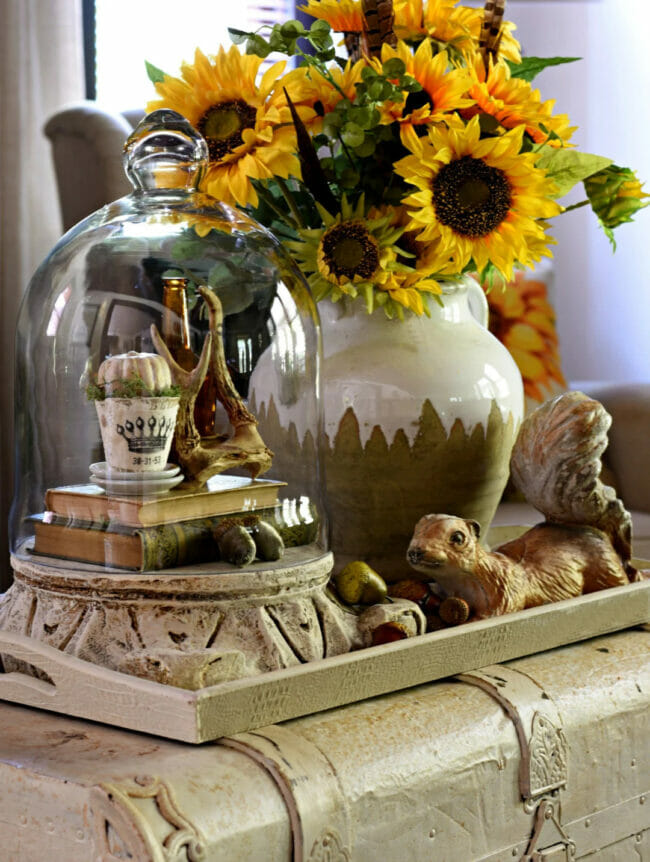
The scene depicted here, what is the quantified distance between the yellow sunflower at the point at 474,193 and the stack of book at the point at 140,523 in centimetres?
26

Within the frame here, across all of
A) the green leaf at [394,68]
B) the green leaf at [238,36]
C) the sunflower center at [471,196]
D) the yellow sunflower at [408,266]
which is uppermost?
the green leaf at [238,36]

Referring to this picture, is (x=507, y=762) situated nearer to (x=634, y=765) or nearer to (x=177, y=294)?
(x=634, y=765)

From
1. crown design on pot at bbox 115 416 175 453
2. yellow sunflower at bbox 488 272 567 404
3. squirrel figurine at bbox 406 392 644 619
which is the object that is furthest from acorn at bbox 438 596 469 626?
yellow sunflower at bbox 488 272 567 404

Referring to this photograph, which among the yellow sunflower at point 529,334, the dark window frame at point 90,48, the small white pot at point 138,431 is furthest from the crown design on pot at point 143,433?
the dark window frame at point 90,48

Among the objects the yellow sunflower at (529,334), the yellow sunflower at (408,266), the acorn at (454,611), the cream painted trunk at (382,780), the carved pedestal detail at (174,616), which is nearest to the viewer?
the cream painted trunk at (382,780)

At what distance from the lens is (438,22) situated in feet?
2.94

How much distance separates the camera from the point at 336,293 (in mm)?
863

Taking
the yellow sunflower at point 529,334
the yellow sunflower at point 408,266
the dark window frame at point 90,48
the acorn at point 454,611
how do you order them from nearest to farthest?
the acorn at point 454,611 < the yellow sunflower at point 408,266 < the yellow sunflower at point 529,334 < the dark window frame at point 90,48

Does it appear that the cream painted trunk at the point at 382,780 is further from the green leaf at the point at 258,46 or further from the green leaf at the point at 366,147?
the green leaf at the point at 258,46

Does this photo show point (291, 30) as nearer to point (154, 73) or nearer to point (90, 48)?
point (154, 73)

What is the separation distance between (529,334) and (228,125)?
154 cm

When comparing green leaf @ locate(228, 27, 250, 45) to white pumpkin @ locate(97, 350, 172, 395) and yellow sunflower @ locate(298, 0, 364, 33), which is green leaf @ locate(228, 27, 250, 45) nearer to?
yellow sunflower @ locate(298, 0, 364, 33)

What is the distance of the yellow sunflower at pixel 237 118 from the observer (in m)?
0.83

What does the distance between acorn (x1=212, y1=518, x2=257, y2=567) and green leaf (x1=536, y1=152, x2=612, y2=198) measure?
16.5 inches
